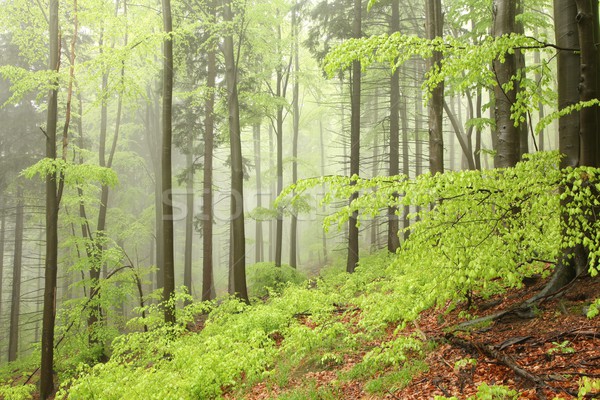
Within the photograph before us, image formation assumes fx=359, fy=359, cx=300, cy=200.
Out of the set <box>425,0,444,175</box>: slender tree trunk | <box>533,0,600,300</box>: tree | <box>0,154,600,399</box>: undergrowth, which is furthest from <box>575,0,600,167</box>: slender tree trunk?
<box>425,0,444,175</box>: slender tree trunk

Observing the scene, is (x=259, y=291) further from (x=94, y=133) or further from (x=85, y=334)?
(x=94, y=133)

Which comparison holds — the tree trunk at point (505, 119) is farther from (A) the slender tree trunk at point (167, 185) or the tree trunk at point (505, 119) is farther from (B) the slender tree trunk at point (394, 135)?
(B) the slender tree trunk at point (394, 135)

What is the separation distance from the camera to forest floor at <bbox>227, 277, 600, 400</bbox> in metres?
3.62

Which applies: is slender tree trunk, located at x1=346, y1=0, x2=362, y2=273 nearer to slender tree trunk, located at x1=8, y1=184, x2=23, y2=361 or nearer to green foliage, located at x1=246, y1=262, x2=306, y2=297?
green foliage, located at x1=246, y1=262, x2=306, y2=297

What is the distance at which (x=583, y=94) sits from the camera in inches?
160

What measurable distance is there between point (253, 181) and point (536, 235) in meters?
28.9

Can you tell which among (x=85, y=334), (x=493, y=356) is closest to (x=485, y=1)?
(x=493, y=356)

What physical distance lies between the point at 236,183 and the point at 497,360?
9.41 meters

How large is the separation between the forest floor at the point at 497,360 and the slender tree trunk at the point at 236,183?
17.6 ft

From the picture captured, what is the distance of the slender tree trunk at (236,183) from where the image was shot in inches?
453

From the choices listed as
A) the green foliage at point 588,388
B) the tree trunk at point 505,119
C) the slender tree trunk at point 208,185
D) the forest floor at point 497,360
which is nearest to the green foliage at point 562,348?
the forest floor at point 497,360

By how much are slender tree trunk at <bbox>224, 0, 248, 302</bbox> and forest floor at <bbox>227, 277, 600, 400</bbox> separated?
537 cm

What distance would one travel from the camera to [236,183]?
12102 millimetres

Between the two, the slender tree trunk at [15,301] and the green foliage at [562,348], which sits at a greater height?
the green foliage at [562,348]
